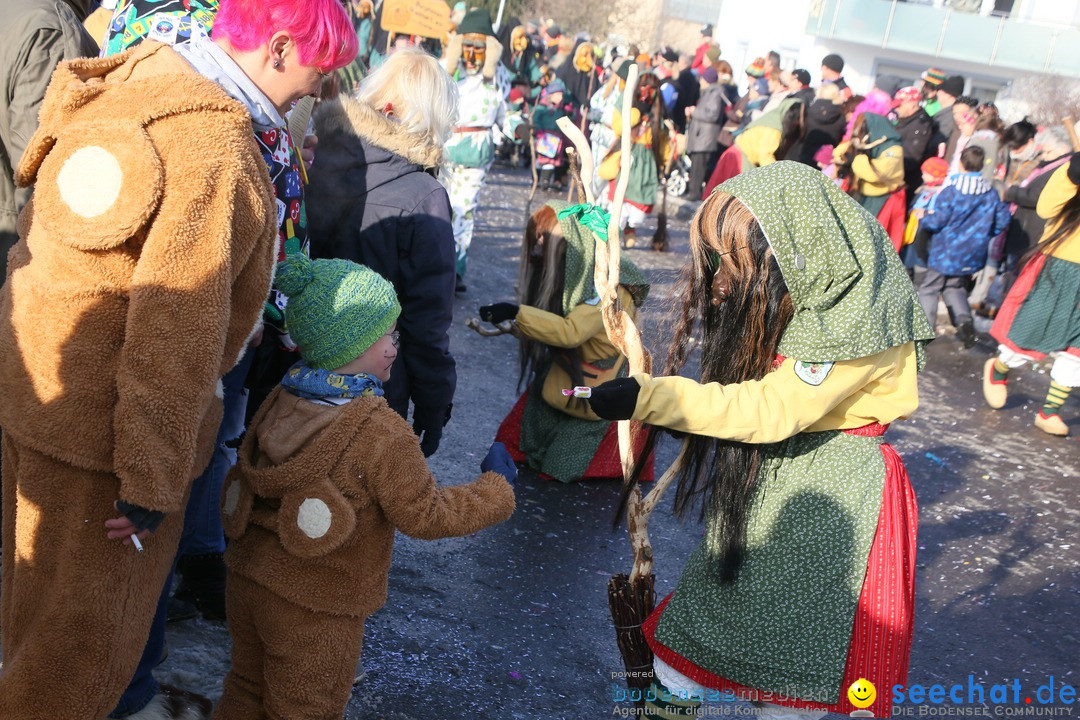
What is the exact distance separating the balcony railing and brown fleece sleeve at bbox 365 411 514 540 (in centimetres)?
3004

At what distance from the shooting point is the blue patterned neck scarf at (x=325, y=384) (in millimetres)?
2201

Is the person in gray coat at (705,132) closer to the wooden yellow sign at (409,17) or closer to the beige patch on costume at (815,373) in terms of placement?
the wooden yellow sign at (409,17)

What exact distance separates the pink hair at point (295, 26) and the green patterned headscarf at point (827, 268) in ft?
3.25

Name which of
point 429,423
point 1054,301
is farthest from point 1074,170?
point 429,423

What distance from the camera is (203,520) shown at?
2.98 m

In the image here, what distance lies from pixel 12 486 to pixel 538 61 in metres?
16.8

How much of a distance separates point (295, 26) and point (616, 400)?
3.56 feet

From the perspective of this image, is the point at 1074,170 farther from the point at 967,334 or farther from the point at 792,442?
the point at 792,442

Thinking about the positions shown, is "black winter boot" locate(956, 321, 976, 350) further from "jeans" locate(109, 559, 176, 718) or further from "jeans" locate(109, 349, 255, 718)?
"jeans" locate(109, 559, 176, 718)

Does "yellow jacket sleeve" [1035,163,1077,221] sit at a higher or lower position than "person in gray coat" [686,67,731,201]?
higher

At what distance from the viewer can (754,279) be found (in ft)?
7.30

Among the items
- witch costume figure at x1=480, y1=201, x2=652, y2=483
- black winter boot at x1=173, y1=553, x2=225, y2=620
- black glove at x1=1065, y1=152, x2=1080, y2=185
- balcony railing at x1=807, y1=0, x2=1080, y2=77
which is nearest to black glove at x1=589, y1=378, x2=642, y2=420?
black winter boot at x1=173, y1=553, x2=225, y2=620

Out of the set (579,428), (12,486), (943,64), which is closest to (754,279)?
(12,486)

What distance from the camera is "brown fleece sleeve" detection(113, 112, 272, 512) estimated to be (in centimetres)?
183
